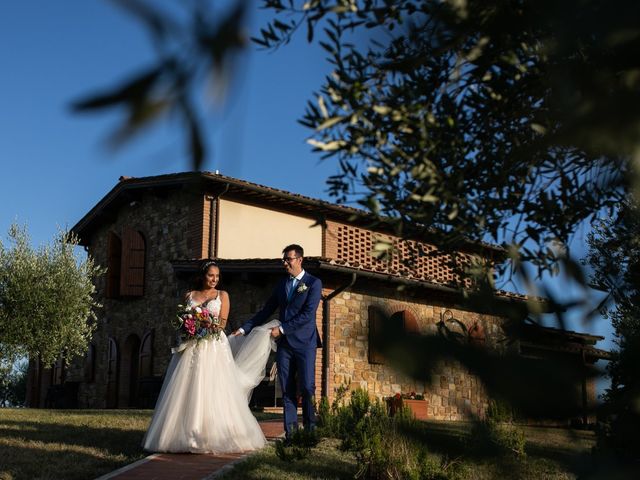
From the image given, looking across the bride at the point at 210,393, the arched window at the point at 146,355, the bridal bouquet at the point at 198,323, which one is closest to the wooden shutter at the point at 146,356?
the arched window at the point at 146,355

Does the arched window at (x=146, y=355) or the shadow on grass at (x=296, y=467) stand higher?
the arched window at (x=146, y=355)

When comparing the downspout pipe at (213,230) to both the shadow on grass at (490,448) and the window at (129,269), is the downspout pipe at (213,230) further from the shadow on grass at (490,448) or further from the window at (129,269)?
the shadow on grass at (490,448)

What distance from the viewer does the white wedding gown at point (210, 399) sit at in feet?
26.3

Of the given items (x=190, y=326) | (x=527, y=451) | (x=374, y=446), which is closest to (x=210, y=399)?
(x=190, y=326)

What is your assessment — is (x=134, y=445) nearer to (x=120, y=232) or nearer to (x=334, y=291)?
(x=334, y=291)

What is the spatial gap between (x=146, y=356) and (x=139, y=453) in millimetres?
11925

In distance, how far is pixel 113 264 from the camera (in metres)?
22.2

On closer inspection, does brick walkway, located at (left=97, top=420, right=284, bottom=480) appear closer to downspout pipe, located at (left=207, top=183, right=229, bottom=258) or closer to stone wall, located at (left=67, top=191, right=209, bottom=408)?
stone wall, located at (left=67, top=191, right=209, bottom=408)

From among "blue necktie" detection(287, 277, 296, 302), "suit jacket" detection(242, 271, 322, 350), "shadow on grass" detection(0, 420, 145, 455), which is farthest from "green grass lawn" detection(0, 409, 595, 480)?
"blue necktie" detection(287, 277, 296, 302)

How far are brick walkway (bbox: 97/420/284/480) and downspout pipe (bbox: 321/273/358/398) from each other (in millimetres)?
8925

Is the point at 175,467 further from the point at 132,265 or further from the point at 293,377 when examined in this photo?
the point at 132,265

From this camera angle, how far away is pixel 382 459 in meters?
6.25

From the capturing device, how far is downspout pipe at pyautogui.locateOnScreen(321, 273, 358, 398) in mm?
16750

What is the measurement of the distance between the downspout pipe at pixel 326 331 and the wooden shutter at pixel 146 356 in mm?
4912
